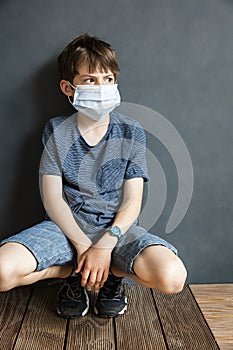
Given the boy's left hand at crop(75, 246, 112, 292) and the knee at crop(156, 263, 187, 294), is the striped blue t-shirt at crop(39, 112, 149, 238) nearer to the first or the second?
the boy's left hand at crop(75, 246, 112, 292)

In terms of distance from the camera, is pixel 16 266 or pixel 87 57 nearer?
pixel 16 266

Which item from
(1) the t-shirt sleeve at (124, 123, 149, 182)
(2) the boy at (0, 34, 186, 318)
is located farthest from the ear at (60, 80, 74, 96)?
(1) the t-shirt sleeve at (124, 123, 149, 182)

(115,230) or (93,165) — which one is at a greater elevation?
(93,165)

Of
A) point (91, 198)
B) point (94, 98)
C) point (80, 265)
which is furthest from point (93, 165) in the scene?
point (80, 265)

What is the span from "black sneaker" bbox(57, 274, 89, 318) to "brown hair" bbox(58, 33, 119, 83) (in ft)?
2.29

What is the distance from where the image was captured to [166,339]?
5.93 ft

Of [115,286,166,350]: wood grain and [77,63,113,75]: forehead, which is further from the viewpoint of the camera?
[77,63,113,75]: forehead

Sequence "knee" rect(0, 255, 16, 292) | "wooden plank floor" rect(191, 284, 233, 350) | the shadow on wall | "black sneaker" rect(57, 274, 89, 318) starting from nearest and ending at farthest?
"knee" rect(0, 255, 16, 292), "wooden plank floor" rect(191, 284, 233, 350), "black sneaker" rect(57, 274, 89, 318), the shadow on wall

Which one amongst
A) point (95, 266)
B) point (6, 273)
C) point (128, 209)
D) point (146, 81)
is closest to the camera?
point (6, 273)

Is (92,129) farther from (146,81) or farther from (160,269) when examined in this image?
(160,269)

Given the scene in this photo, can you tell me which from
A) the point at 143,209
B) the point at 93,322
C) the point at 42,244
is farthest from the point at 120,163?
the point at 93,322

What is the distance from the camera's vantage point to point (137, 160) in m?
2.00

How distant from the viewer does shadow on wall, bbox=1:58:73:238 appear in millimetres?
2055

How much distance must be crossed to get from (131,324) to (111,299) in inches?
4.6
